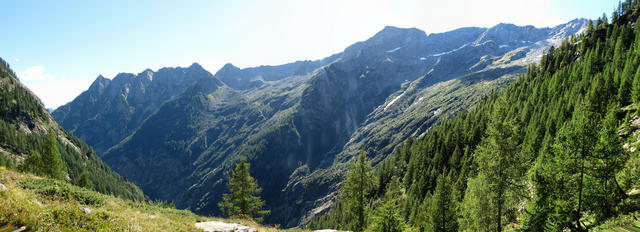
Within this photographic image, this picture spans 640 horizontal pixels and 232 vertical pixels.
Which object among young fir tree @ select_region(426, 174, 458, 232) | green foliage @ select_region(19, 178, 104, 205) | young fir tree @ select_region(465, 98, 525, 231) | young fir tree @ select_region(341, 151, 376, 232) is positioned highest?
green foliage @ select_region(19, 178, 104, 205)

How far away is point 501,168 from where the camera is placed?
23578 millimetres

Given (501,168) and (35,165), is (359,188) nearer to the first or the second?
(501,168)

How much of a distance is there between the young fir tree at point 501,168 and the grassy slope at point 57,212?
971 inches

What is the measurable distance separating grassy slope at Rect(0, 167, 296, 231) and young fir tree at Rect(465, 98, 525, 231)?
24.7 meters

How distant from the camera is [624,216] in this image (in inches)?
749

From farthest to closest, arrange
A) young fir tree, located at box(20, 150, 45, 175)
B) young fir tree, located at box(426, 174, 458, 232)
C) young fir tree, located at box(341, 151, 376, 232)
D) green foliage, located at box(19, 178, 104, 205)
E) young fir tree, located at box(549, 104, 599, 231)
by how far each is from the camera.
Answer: young fir tree, located at box(20, 150, 45, 175)
young fir tree, located at box(426, 174, 458, 232)
young fir tree, located at box(341, 151, 376, 232)
young fir tree, located at box(549, 104, 599, 231)
green foliage, located at box(19, 178, 104, 205)

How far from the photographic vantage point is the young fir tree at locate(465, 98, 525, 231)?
23219mm

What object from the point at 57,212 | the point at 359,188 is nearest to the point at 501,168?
the point at 359,188

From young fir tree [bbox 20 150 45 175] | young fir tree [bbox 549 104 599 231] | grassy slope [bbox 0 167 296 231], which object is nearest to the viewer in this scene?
grassy slope [bbox 0 167 296 231]

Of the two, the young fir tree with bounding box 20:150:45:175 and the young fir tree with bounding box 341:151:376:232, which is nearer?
the young fir tree with bounding box 341:151:376:232

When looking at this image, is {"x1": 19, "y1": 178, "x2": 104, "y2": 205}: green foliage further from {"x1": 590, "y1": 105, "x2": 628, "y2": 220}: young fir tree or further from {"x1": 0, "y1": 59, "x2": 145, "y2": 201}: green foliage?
{"x1": 0, "y1": 59, "x2": 145, "y2": 201}: green foliage

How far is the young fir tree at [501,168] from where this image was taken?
23219 millimetres

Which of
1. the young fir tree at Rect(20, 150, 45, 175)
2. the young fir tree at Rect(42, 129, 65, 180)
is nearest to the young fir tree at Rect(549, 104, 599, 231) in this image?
the young fir tree at Rect(20, 150, 45, 175)

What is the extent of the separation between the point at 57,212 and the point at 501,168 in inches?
1199
